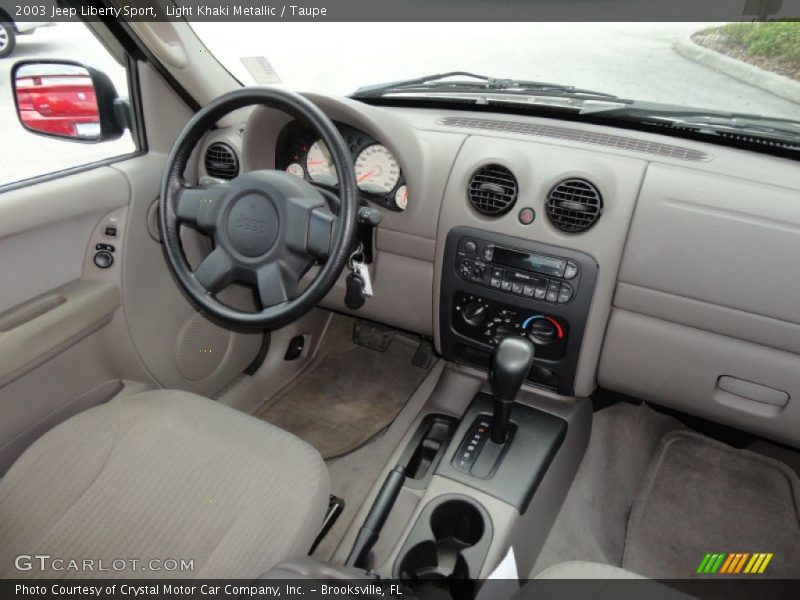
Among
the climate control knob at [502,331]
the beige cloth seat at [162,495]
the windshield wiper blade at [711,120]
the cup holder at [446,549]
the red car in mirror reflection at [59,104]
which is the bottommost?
the cup holder at [446,549]

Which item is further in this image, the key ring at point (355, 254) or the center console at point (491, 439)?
the key ring at point (355, 254)

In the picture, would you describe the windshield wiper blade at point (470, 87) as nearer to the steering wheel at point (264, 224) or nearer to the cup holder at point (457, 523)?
the steering wheel at point (264, 224)

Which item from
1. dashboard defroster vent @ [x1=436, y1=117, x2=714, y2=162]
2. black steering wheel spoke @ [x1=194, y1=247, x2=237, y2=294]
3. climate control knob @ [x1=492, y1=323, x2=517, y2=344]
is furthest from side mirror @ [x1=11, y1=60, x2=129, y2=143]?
climate control knob @ [x1=492, y1=323, x2=517, y2=344]

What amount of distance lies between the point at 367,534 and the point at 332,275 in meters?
0.73

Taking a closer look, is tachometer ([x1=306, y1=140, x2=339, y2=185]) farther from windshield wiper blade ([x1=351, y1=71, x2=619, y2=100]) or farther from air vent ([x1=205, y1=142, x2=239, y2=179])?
windshield wiper blade ([x1=351, y1=71, x2=619, y2=100])

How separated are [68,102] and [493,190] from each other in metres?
1.32

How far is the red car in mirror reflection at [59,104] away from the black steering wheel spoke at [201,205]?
58 cm

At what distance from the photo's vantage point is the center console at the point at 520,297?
1.62m

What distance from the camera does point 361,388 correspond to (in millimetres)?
2568

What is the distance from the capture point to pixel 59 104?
6.01 ft

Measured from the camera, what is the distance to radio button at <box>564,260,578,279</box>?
5.23 ft

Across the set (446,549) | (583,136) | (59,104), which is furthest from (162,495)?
(583,136)

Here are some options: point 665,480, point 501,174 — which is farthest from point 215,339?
point 665,480

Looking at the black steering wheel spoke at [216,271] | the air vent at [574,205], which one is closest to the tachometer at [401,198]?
the air vent at [574,205]
